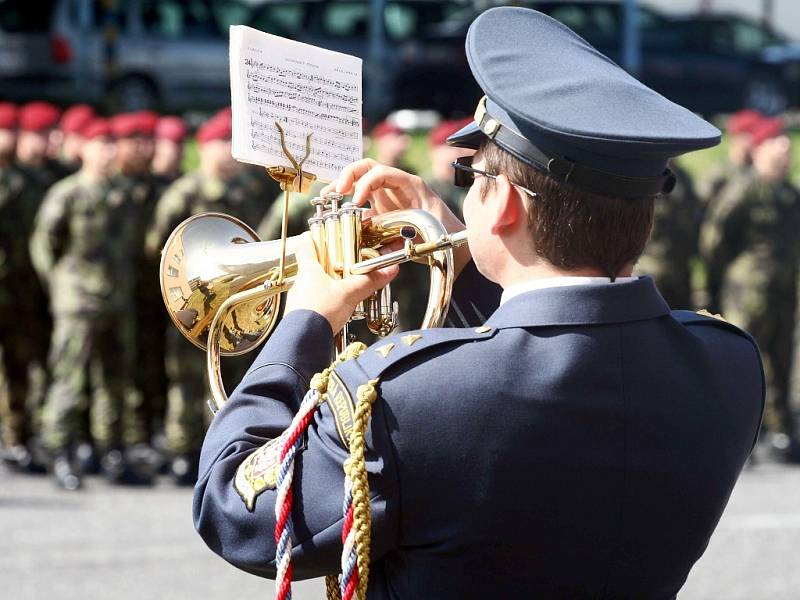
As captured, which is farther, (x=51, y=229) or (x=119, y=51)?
(x=119, y=51)

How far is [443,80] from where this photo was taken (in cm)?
2123

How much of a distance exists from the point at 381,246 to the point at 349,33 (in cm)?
1876

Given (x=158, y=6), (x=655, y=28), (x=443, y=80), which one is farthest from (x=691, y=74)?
(x=158, y=6)

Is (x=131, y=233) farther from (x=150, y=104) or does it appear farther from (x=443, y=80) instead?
(x=443, y=80)

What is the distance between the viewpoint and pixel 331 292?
228 centimetres

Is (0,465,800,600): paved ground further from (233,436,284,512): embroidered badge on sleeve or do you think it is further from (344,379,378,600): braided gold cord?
(344,379,378,600): braided gold cord

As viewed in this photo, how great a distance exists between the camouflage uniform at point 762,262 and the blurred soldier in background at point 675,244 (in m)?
0.11

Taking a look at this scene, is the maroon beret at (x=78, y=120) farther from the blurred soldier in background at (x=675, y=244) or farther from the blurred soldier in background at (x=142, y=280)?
the blurred soldier in background at (x=675, y=244)

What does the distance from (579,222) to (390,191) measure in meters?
0.68

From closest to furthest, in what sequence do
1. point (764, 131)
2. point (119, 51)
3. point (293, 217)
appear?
point (293, 217) < point (764, 131) < point (119, 51)

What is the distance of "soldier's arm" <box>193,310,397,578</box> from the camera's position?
2031 mm

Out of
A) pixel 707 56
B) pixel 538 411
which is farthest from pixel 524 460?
pixel 707 56

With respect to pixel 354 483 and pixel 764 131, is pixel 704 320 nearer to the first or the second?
pixel 354 483

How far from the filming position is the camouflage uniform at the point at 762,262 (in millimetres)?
9328
